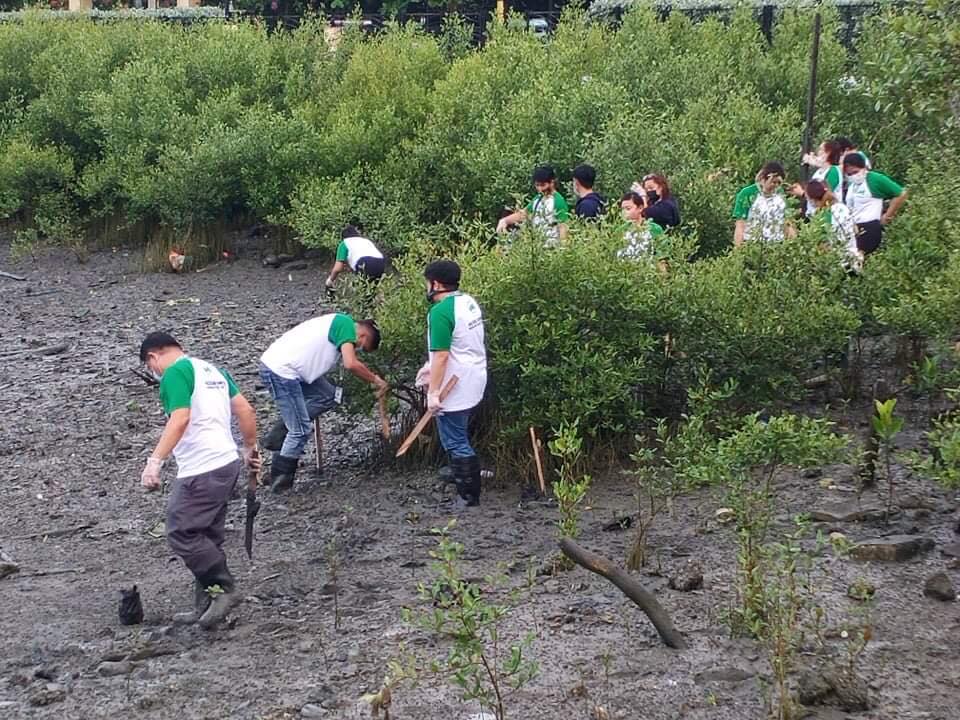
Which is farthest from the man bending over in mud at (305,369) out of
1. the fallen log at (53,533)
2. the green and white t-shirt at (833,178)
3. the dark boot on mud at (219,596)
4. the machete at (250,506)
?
the green and white t-shirt at (833,178)

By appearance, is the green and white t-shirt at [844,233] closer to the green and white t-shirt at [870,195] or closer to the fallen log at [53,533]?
the green and white t-shirt at [870,195]

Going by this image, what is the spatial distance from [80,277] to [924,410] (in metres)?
12.2

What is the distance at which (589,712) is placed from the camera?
241 inches

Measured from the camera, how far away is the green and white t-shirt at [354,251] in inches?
518

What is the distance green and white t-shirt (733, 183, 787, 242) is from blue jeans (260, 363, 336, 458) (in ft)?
10.5

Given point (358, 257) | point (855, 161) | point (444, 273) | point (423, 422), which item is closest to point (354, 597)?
point (423, 422)

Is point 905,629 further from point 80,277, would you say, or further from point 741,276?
point 80,277

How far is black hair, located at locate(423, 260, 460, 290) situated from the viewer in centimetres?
907

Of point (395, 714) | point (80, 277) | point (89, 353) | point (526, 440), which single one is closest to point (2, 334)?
point (89, 353)

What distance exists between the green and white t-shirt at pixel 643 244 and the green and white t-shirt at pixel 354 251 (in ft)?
12.0

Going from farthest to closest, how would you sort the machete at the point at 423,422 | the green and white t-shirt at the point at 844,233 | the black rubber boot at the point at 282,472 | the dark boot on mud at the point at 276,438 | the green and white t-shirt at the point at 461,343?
the dark boot on mud at the point at 276,438 < the green and white t-shirt at the point at 844,233 < the black rubber boot at the point at 282,472 < the machete at the point at 423,422 < the green and white t-shirt at the point at 461,343

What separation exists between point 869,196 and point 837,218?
1.28 metres

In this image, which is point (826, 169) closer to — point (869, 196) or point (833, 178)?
point (833, 178)

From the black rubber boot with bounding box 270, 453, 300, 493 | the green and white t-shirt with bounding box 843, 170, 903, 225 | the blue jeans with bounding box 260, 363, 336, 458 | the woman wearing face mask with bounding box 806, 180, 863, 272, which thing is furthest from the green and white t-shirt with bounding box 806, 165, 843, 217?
the black rubber boot with bounding box 270, 453, 300, 493
